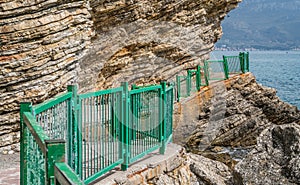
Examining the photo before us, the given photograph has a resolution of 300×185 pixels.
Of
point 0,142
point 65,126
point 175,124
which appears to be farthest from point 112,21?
point 65,126

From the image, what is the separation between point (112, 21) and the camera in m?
21.2

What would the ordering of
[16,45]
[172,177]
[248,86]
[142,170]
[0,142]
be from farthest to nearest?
[248,86] → [16,45] → [0,142] → [172,177] → [142,170]

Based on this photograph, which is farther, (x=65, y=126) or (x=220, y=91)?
(x=220, y=91)

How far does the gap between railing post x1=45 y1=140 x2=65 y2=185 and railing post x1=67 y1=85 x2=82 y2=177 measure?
8.99 feet

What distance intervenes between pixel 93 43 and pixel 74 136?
14.5 metres

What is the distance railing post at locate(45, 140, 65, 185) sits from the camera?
311 centimetres

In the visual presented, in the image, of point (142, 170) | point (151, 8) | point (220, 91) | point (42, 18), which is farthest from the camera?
point (220, 91)

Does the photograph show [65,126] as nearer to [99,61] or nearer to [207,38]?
[99,61]

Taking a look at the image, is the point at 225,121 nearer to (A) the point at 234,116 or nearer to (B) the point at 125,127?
(A) the point at 234,116

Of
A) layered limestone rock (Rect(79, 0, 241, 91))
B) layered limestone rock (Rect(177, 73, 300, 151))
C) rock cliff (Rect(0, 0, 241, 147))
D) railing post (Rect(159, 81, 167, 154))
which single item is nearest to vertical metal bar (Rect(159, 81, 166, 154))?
railing post (Rect(159, 81, 167, 154))

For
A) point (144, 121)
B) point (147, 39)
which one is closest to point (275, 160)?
point (144, 121)

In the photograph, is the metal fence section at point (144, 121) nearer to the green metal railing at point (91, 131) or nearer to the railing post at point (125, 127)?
the green metal railing at point (91, 131)

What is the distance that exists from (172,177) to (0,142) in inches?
196

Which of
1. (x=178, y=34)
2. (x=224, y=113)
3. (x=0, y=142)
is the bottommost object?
(x=224, y=113)
